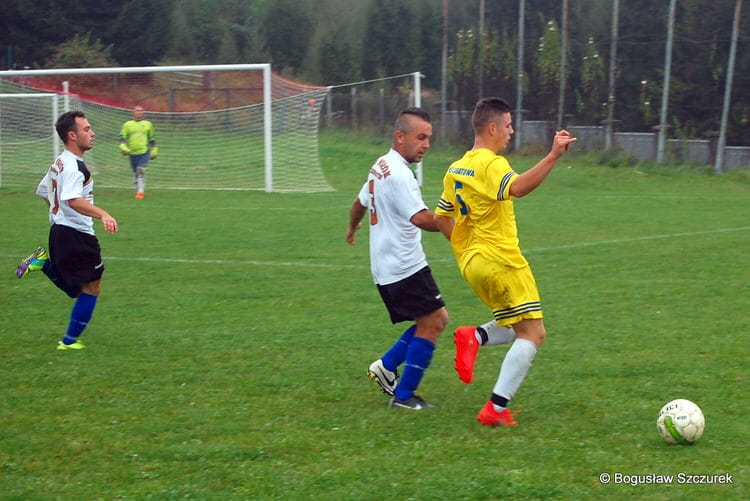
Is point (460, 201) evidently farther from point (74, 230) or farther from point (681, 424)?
point (74, 230)

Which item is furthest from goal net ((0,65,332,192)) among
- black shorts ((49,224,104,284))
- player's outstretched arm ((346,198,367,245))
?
player's outstretched arm ((346,198,367,245))

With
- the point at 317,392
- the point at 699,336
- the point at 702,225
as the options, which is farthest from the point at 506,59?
the point at 317,392

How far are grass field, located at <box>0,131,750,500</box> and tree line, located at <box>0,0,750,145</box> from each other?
13.1 meters

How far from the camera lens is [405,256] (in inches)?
229

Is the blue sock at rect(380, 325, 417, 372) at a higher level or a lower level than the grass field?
higher

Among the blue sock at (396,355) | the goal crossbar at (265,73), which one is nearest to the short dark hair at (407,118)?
the blue sock at (396,355)

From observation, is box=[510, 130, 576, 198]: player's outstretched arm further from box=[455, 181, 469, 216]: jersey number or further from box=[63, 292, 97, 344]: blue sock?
box=[63, 292, 97, 344]: blue sock

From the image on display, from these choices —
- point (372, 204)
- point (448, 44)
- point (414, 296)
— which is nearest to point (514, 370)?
point (414, 296)

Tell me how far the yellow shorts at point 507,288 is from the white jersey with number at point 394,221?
533mm

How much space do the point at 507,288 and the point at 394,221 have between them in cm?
86

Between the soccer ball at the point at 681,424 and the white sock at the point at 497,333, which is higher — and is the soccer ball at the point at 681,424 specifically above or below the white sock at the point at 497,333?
below

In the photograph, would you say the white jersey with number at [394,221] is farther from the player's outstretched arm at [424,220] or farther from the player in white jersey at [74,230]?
the player in white jersey at [74,230]

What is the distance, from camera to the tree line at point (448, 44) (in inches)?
993

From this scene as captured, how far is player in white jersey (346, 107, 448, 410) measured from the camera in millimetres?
5777
